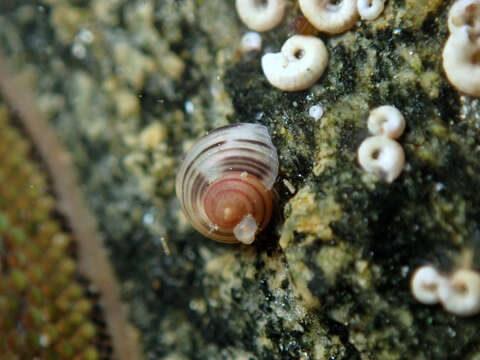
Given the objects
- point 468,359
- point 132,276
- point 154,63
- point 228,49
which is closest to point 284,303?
point 468,359

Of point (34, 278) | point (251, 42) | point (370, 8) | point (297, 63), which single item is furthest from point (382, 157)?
point (34, 278)

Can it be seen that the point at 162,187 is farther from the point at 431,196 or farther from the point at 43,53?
the point at 431,196

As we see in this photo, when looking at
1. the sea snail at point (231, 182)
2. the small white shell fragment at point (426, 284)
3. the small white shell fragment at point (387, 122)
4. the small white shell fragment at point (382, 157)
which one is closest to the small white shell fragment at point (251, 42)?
the sea snail at point (231, 182)

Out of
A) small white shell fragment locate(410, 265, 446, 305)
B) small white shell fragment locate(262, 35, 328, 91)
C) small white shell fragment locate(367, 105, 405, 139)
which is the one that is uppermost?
small white shell fragment locate(262, 35, 328, 91)

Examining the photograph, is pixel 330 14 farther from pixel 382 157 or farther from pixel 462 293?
pixel 462 293

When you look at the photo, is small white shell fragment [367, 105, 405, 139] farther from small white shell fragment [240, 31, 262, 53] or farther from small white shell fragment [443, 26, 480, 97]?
small white shell fragment [240, 31, 262, 53]

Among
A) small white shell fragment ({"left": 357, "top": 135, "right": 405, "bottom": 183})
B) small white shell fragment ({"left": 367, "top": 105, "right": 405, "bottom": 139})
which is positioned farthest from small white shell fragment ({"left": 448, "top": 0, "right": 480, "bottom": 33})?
small white shell fragment ({"left": 357, "top": 135, "right": 405, "bottom": 183})

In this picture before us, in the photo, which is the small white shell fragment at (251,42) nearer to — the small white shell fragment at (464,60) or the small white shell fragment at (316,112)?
the small white shell fragment at (316,112)
